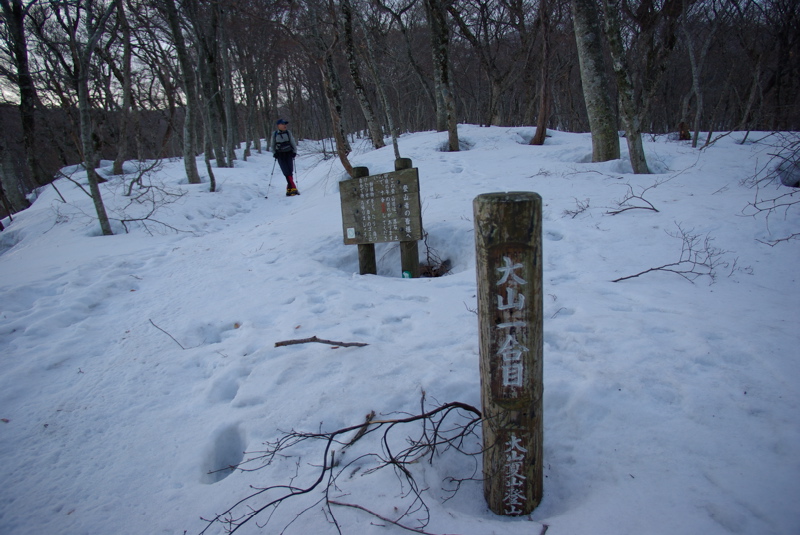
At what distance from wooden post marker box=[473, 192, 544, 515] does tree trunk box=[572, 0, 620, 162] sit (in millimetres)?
6867

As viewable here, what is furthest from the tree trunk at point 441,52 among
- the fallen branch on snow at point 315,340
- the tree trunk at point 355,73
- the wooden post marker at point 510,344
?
the wooden post marker at point 510,344

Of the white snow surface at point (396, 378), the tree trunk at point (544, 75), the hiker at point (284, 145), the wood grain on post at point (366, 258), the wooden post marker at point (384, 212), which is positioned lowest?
the white snow surface at point (396, 378)

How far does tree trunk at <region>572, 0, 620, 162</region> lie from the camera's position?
6.34m

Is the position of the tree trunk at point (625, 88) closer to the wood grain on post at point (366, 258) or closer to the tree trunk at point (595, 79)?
the tree trunk at point (595, 79)

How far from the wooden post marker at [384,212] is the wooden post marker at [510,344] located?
109 inches

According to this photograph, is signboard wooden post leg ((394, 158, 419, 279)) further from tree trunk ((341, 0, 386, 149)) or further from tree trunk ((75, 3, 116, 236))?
tree trunk ((341, 0, 386, 149))

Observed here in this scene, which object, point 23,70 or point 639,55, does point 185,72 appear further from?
point 639,55

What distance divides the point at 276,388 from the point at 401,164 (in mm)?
2674

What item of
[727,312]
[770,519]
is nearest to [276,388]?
[770,519]

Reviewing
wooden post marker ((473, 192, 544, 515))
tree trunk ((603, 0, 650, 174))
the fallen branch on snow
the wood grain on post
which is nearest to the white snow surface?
the fallen branch on snow

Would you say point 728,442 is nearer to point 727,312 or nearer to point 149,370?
point 727,312

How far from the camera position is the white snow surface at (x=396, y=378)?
153cm

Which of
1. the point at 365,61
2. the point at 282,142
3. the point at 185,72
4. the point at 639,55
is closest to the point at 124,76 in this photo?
the point at 185,72

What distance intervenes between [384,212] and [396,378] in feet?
7.54
